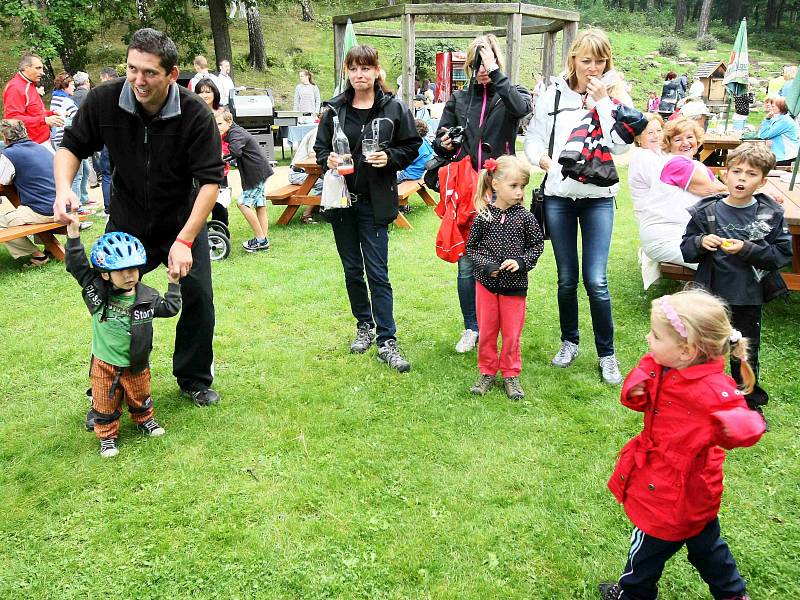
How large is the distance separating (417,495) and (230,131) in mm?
5359

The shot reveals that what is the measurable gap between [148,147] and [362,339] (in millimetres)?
2060

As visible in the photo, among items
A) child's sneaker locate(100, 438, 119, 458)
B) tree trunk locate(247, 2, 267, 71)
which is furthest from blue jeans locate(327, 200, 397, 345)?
tree trunk locate(247, 2, 267, 71)

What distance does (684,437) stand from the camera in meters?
2.11

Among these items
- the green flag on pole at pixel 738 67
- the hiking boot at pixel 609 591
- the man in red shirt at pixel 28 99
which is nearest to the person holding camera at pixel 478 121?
the hiking boot at pixel 609 591

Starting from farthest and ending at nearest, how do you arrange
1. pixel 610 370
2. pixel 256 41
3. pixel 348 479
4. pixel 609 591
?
pixel 256 41, pixel 610 370, pixel 348 479, pixel 609 591

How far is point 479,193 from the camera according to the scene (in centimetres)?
398

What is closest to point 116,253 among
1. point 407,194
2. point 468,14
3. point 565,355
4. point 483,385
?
point 483,385

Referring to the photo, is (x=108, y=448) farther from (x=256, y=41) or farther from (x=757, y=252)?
(x=256, y=41)

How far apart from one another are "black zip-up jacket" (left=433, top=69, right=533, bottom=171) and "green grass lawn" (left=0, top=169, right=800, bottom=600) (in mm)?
1448

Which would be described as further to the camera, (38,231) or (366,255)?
(38,231)

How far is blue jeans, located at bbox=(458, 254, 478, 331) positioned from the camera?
14.8 ft

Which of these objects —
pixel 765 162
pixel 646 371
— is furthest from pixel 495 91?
pixel 646 371

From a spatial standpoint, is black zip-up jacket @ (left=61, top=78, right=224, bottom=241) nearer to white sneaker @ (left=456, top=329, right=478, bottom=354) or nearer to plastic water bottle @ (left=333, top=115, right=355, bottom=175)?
plastic water bottle @ (left=333, top=115, right=355, bottom=175)

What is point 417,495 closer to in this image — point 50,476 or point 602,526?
point 602,526
